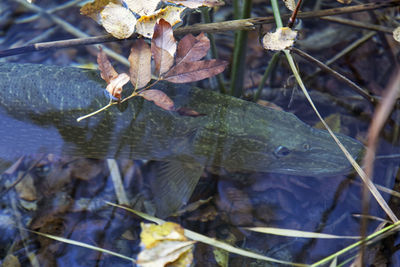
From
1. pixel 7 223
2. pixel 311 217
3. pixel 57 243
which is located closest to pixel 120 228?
pixel 57 243

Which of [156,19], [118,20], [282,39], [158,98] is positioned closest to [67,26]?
[118,20]

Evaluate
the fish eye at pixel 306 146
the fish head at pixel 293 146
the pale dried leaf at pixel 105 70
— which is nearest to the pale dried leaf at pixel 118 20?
the pale dried leaf at pixel 105 70

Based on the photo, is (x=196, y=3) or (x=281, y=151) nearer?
(x=196, y=3)

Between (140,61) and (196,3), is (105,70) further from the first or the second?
(196,3)

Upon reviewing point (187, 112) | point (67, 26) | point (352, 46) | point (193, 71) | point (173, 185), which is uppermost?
point (352, 46)

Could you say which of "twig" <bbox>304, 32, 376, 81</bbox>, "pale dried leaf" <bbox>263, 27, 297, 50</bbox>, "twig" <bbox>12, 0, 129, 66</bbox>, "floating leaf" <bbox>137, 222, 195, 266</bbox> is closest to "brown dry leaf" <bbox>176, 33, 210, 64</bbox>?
"pale dried leaf" <bbox>263, 27, 297, 50</bbox>

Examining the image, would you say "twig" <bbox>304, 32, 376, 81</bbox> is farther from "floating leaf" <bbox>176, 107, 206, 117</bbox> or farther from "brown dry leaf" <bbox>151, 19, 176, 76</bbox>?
"brown dry leaf" <bbox>151, 19, 176, 76</bbox>
